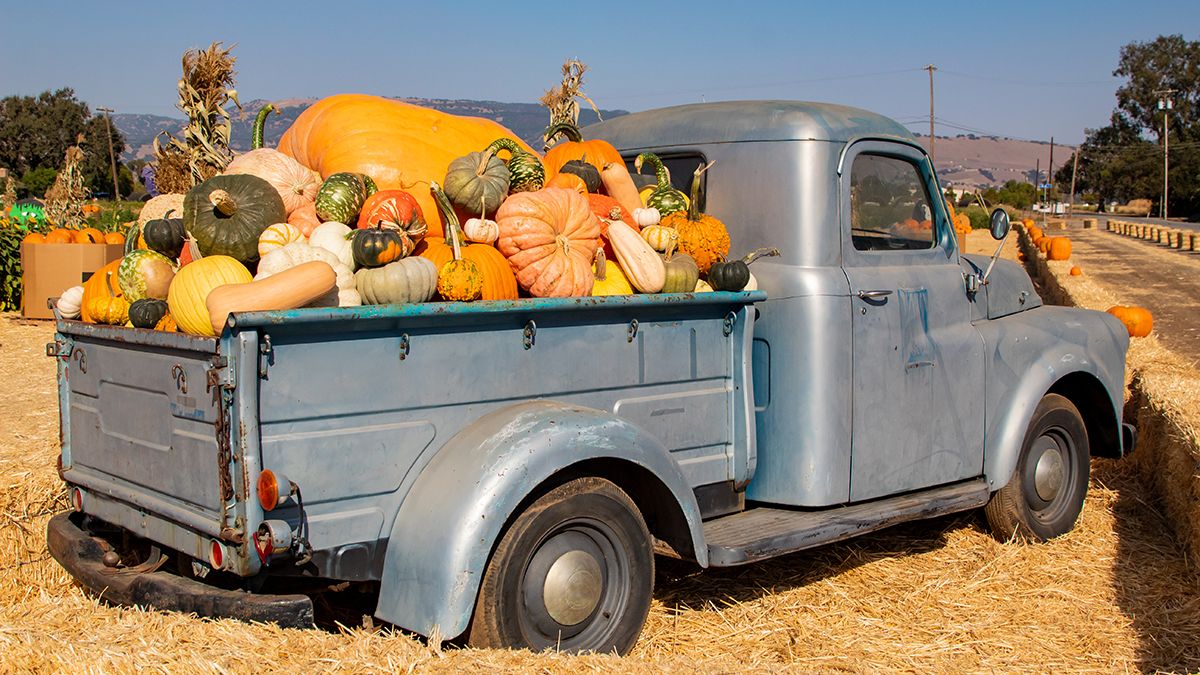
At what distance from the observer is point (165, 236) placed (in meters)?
4.65

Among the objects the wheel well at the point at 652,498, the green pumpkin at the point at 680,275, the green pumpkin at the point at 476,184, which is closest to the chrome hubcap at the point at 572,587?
the wheel well at the point at 652,498

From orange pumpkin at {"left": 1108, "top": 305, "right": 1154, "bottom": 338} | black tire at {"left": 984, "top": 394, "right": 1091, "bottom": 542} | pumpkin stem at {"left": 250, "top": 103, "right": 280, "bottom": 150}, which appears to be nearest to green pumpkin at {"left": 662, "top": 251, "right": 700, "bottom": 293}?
pumpkin stem at {"left": 250, "top": 103, "right": 280, "bottom": 150}

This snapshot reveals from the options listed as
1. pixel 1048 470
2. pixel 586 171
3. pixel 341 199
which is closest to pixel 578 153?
pixel 586 171

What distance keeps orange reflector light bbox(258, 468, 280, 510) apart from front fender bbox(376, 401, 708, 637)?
1.65ft

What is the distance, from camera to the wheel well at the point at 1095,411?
664 cm

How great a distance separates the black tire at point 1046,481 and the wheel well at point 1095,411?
0.19 meters

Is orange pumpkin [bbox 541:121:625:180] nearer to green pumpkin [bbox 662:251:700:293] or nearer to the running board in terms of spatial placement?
green pumpkin [bbox 662:251:700:293]

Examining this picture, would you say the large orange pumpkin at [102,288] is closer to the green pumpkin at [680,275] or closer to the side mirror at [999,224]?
the green pumpkin at [680,275]

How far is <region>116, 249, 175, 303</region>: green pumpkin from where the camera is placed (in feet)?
14.6

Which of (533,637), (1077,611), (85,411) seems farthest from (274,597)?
(1077,611)

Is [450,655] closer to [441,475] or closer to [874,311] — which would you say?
[441,475]

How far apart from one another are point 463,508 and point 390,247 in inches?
39.9

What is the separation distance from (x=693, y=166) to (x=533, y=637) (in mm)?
2678

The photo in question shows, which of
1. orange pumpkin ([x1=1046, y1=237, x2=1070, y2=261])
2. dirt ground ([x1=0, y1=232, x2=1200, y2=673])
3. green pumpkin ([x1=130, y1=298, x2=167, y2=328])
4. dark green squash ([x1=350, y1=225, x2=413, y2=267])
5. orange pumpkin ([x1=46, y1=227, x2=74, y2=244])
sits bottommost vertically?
dirt ground ([x1=0, y1=232, x2=1200, y2=673])
